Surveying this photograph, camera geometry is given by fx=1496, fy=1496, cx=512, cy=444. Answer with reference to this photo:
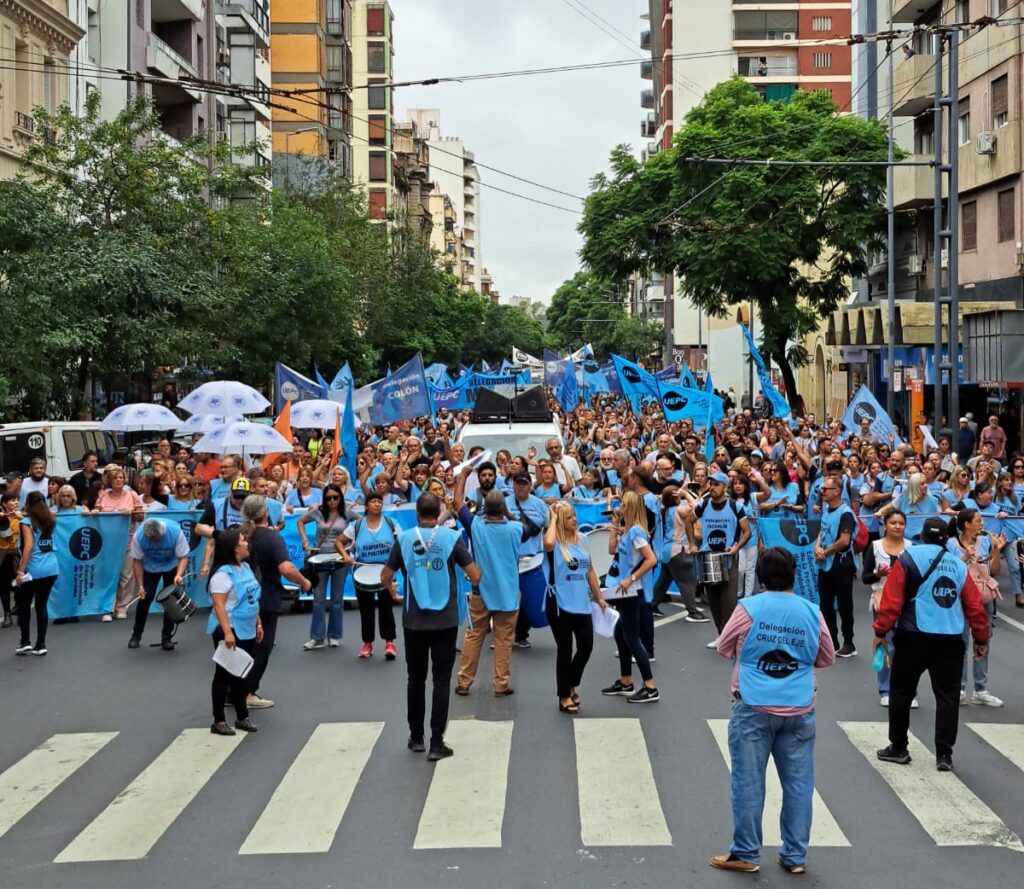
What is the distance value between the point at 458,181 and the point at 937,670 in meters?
171

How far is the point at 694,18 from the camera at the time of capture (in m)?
83.9

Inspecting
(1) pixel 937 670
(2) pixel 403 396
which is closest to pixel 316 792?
(1) pixel 937 670

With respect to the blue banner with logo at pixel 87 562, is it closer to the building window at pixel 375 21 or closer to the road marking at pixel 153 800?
the road marking at pixel 153 800

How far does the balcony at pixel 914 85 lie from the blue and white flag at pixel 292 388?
19429mm

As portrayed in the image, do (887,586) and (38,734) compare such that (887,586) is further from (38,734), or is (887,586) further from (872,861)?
(38,734)

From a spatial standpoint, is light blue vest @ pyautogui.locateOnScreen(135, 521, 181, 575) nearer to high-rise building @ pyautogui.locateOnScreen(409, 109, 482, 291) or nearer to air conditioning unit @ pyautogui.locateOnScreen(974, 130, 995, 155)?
air conditioning unit @ pyautogui.locateOnScreen(974, 130, 995, 155)

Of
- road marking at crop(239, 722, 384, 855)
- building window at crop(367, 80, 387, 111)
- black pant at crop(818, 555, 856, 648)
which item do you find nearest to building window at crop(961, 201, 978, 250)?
black pant at crop(818, 555, 856, 648)

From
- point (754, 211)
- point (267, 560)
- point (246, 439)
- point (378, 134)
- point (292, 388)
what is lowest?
point (267, 560)

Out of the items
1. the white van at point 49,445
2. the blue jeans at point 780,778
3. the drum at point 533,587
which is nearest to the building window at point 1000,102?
the white van at point 49,445

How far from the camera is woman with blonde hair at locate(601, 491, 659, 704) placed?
11.0 metres

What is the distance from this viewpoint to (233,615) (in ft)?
33.3

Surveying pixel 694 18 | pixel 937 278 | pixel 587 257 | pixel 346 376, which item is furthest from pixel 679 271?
pixel 694 18

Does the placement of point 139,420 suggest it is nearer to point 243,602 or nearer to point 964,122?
point 243,602

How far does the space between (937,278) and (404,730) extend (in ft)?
63.6
